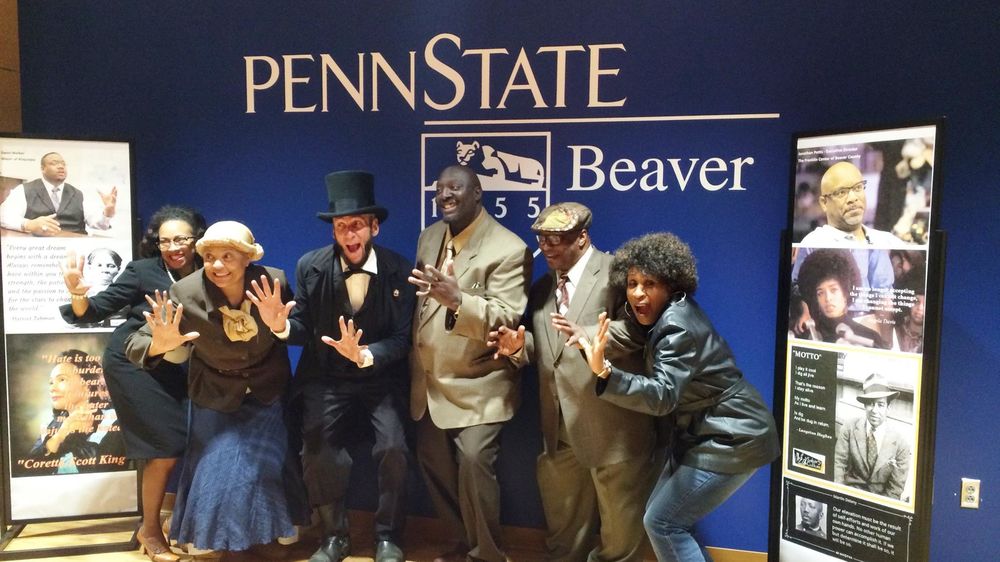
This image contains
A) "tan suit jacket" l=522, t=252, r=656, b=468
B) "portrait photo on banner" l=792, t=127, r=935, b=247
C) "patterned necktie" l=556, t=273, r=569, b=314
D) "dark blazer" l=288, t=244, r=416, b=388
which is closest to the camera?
"portrait photo on banner" l=792, t=127, r=935, b=247

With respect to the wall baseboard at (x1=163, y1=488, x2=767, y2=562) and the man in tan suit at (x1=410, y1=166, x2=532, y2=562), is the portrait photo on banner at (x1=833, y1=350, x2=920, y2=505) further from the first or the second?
the man in tan suit at (x1=410, y1=166, x2=532, y2=562)

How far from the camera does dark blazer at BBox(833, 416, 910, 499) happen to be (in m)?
2.60

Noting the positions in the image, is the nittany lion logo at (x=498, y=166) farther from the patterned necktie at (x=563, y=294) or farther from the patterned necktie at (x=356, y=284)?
the patterned necktie at (x=356, y=284)

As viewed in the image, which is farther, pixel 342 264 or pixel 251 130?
pixel 251 130

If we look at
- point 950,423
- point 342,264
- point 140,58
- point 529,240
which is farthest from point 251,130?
point 950,423

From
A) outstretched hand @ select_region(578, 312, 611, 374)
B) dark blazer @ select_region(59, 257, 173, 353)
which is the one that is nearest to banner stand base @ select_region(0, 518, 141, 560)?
dark blazer @ select_region(59, 257, 173, 353)

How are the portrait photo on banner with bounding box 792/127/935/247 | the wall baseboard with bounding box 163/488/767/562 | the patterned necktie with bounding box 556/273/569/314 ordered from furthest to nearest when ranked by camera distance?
the wall baseboard with bounding box 163/488/767/562
the patterned necktie with bounding box 556/273/569/314
the portrait photo on banner with bounding box 792/127/935/247

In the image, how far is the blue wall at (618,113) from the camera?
2904mm

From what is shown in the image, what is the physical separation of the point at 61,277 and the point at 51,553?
4.77 ft

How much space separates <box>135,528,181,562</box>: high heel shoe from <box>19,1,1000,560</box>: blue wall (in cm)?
128

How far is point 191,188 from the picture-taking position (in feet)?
12.1

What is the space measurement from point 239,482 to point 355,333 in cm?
87

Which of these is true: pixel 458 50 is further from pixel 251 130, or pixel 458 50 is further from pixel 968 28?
pixel 968 28

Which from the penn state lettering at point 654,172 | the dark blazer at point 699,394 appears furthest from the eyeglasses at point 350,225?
the dark blazer at point 699,394
